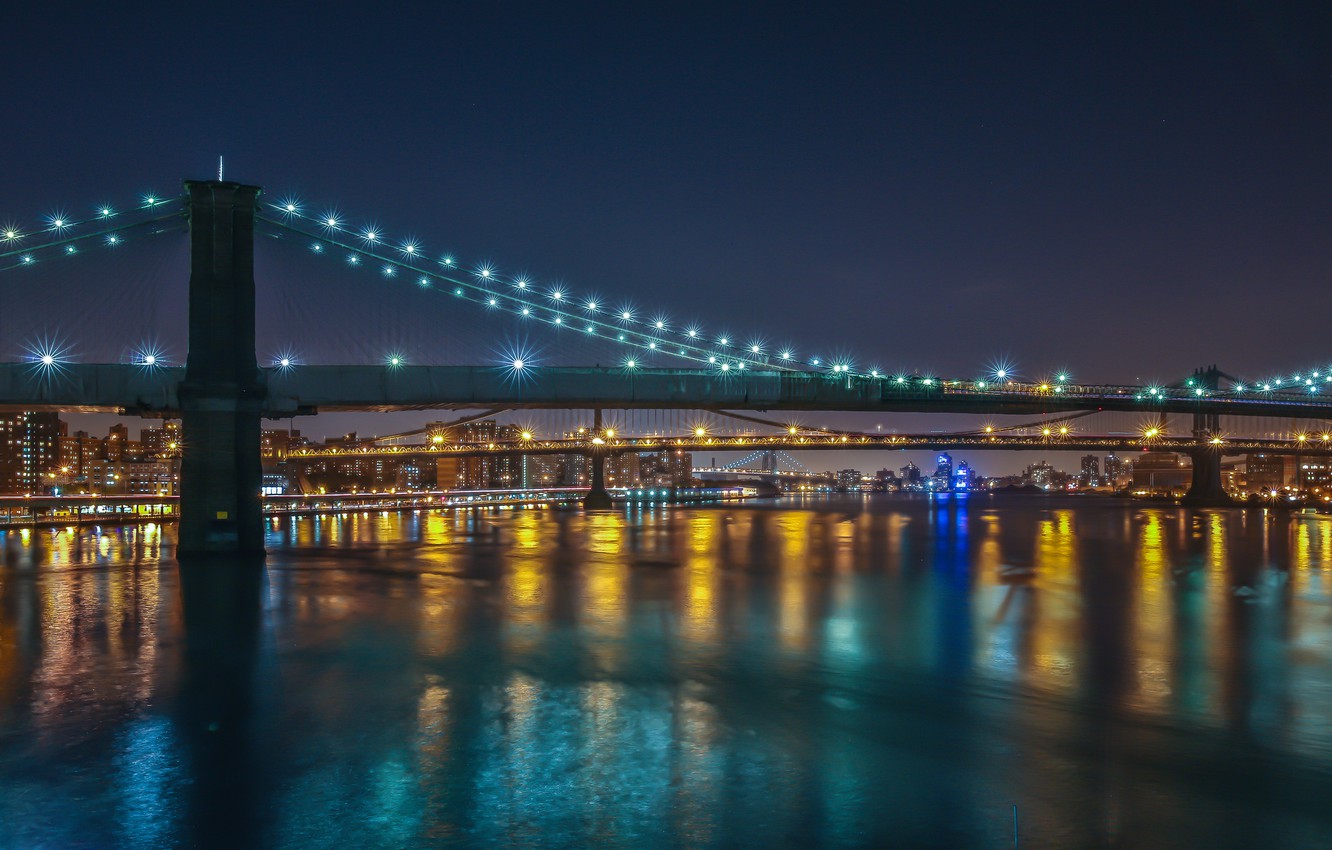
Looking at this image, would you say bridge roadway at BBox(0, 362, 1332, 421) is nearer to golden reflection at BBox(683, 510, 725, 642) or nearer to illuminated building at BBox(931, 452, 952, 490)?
golden reflection at BBox(683, 510, 725, 642)

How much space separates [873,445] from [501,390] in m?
83.2

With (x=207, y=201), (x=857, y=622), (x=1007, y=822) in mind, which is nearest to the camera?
(x=1007, y=822)

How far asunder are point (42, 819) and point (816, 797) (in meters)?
6.27

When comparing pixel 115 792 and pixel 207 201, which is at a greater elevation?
pixel 207 201

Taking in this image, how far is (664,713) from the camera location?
1112cm

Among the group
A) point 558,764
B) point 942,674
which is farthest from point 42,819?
point 942,674

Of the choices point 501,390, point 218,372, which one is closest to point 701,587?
point 501,390

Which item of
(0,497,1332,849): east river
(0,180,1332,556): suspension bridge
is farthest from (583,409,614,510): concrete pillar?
(0,497,1332,849): east river

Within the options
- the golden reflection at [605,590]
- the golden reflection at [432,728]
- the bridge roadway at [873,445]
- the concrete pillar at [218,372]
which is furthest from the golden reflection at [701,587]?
the bridge roadway at [873,445]

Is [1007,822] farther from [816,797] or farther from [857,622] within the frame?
[857,622]

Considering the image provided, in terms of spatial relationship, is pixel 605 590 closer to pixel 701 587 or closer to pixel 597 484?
pixel 701 587

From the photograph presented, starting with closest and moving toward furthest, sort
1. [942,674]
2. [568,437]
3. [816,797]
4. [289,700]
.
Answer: [816,797] → [289,700] → [942,674] → [568,437]

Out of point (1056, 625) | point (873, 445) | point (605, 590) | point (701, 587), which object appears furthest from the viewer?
point (873, 445)

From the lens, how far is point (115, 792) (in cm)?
829
